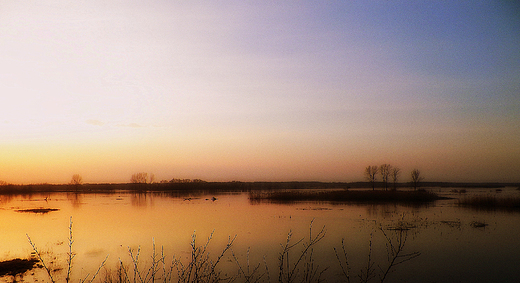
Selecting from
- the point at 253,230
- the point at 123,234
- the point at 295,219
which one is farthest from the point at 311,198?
the point at 123,234

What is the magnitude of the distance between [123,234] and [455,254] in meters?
15.8

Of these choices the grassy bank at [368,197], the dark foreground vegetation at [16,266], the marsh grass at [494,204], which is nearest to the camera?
the dark foreground vegetation at [16,266]

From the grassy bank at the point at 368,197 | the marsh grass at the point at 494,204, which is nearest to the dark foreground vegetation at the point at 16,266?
the grassy bank at the point at 368,197

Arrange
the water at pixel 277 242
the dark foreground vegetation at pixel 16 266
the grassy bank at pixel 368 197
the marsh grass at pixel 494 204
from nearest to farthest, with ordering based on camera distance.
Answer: the dark foreground vegetation at pixel 16 266
the water at pixel 277 242
the marsh grass at pixel 494 204
the grassy bank at pixel 368 197

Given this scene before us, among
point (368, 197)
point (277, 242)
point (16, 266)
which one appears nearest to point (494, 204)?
point (368, 197)

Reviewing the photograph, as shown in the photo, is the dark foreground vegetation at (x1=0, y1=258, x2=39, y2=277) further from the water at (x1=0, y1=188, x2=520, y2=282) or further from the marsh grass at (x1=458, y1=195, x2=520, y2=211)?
the marsh grass at (x1=458, y1=195, x2=520, y2=211)

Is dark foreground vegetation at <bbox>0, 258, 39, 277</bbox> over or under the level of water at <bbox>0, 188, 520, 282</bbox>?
over

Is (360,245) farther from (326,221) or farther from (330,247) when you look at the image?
(326,221)

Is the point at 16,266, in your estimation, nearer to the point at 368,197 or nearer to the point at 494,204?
the point at 494,204

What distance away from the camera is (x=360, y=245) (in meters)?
16.6

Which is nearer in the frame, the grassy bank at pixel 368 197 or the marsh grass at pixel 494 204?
the marsh grass at pixel 494 204

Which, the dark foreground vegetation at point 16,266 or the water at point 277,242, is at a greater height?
the dark foreground vegetation at point 16,266

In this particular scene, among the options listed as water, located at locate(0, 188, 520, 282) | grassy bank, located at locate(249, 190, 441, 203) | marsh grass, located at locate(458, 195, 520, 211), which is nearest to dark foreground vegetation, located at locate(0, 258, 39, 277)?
water, located at locate(0, 188, 520, 282)

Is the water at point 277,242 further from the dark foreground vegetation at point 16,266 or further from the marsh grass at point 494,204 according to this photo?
the marsh grass at point 494,204
